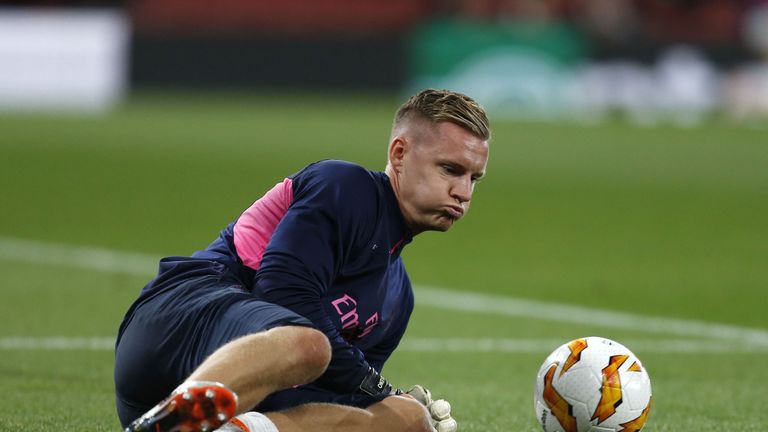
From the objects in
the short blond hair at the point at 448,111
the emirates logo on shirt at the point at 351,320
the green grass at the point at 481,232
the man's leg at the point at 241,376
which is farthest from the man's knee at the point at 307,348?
the green grass at the point at 481,232

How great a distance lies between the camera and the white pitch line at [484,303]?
8695 millimetres

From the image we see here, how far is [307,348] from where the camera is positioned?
4.31m

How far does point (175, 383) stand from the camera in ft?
15.6

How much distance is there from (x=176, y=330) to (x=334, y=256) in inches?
25.2

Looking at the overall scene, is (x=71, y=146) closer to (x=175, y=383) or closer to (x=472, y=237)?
(x=472, y=237)

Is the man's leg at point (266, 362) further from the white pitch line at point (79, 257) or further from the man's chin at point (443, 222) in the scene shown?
the white pitch line at point (79, 257)

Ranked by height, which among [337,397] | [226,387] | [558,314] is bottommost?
[558,314]

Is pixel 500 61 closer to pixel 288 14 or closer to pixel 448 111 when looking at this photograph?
pixel 288 14

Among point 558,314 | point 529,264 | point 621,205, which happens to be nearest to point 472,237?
point 529,264

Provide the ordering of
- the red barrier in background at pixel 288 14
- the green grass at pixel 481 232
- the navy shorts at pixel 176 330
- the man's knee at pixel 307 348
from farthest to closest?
the red barrier in background at pixel 288 14, the green grass at pixel 481 232, the navy shorts at pixel 176 330, the man's knee at pixel 307 348

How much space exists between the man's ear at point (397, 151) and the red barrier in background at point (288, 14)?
27503mm

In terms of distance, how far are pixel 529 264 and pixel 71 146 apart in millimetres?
11680

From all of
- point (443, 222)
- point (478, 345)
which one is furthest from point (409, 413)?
point (478, 345)

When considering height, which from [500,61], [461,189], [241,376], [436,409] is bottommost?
[500,61]
